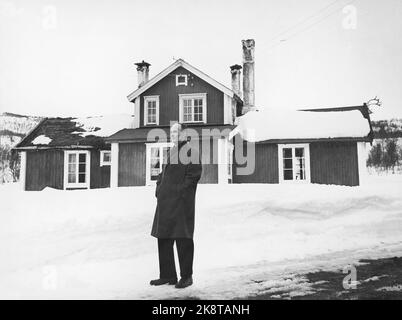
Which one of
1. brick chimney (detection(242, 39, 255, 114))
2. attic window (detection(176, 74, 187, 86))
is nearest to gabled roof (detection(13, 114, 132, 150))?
attic window (detection(176, 74, 187, 86))

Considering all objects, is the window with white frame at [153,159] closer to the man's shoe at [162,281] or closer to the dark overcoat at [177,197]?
the dark overcoat at [177,197]

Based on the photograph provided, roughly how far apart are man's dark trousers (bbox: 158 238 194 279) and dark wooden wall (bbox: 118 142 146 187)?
1249mm

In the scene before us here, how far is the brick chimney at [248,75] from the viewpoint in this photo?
413 cm

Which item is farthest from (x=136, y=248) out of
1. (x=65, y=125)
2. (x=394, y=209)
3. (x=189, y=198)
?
(x=394, y=209)

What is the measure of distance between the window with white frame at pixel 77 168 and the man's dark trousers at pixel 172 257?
1592 millimetres

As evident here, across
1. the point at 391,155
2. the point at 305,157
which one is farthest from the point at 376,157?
the point at 305,157

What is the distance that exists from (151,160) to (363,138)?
2.63 meters

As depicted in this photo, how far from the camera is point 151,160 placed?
170 inches

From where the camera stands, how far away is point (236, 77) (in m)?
5.25

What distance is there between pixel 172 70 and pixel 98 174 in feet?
5.09

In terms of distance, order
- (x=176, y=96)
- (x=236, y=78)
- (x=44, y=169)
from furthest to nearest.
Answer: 1. (x=236, y=78)
2. (x=176, y=96)
3. (x=44, y=169)

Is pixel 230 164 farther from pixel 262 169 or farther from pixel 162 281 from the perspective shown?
pixel 162 281

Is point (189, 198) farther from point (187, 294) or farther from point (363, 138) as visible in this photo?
point (363, 138)
